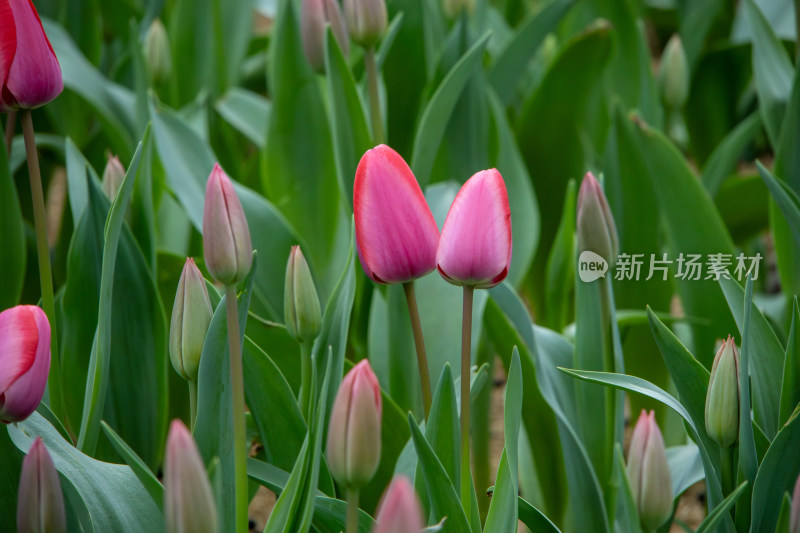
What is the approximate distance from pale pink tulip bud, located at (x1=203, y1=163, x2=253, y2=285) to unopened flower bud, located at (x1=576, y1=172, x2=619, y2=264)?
28 cm

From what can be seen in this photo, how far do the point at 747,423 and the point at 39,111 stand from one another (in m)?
1.27

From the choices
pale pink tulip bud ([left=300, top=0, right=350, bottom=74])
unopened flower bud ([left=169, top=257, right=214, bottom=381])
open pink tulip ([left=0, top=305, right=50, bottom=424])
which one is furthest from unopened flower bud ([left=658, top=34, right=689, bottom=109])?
open pink tulip ([left=0, top=305, right=50, bottom=424])

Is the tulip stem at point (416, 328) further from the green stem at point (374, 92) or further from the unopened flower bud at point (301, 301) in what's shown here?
the green stem at point (374, 92)

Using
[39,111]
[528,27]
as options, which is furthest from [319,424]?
[39,111]

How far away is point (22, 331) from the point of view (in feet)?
1.73

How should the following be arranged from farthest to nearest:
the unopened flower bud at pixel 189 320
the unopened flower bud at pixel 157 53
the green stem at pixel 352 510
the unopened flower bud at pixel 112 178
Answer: the unopened flower bud at pixel 157 53 → the unopened flower bud at pixel 112 178 → the unopened flower bud at pixel 189 320 → the green stem at pixel 352 510

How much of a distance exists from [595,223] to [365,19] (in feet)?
1.14

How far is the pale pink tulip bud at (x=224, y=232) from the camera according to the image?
0.52 meters

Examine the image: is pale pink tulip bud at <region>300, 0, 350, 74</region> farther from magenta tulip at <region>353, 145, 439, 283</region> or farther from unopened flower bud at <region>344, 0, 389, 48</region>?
magenta tulip at <region>353, 145, 439, 283</region>

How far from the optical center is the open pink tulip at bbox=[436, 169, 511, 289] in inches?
20.8


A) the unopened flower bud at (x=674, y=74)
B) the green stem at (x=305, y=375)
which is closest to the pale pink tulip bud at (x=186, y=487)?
the green stem at (x=305, y=375)

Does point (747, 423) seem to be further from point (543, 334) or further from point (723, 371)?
point (543, 334)

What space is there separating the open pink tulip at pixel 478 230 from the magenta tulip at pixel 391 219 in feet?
0.06
